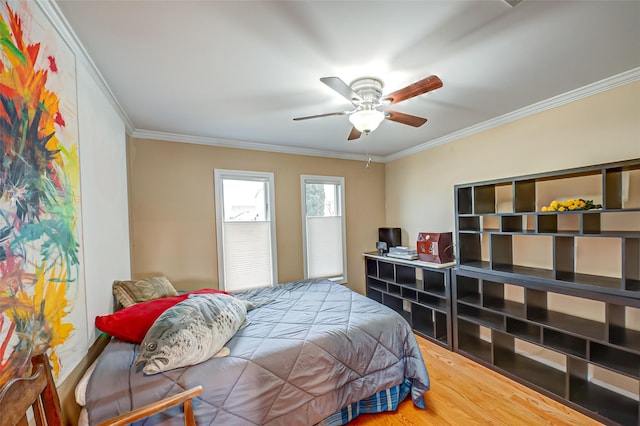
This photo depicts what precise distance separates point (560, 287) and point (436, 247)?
1105 millimetres

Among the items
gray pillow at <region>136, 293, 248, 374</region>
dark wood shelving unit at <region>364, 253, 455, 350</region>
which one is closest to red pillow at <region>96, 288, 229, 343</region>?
gray pillow at <region>136, 293, 248, 374</region>

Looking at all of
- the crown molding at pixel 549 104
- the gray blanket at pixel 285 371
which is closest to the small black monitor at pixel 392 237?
the crown molding at pixel 549 104

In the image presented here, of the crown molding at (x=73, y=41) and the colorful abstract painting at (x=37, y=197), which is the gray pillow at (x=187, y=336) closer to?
the colorful abstract painting at (x=37, y=197)

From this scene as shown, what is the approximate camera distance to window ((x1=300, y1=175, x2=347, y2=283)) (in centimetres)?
360

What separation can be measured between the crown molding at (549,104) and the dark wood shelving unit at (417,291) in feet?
5.16

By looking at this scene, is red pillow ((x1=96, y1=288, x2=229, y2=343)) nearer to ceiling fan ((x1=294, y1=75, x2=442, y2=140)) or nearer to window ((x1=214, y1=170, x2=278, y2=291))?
window ((x1=214, y1=170, x2=278, y2=291))

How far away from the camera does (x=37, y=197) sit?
0.98 m

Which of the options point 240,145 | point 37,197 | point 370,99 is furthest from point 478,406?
point 240,145

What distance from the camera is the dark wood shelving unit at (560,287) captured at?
1729mm

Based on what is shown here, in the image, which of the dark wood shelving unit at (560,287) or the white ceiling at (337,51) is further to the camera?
the dark wood shelving unit at (560,287)

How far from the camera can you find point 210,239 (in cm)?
298

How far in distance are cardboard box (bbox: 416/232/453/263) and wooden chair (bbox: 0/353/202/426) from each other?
8.86 ft

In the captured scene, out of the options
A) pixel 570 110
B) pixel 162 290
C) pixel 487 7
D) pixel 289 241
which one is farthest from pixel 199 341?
pixel 570 110

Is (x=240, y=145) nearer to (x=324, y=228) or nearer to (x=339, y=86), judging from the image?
(x=324, y=228)
